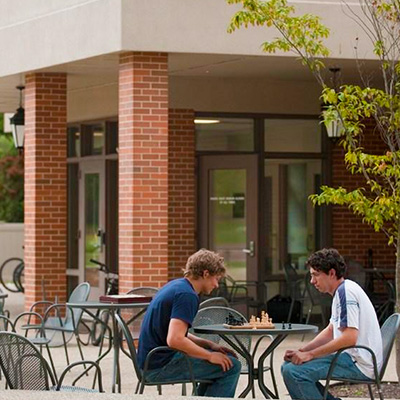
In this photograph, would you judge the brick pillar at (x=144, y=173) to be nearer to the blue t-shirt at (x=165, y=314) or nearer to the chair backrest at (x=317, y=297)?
the chair backrest at (x=317, y=297)

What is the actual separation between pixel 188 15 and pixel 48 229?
3.96 metres

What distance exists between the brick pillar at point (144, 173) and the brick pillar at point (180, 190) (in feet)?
10.8

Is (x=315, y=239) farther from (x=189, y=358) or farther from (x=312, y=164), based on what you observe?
(x=189, y=358)

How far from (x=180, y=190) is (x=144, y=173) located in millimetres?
3692

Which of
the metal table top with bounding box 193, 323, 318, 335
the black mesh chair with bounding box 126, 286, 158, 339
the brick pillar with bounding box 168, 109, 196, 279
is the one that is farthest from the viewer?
the brick pillar with bounding box 168, 109, 196, 279

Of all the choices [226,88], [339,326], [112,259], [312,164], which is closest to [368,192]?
[312,164]

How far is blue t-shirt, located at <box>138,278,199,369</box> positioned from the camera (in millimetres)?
8695

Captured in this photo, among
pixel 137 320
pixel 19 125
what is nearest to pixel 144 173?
pixel 137 320

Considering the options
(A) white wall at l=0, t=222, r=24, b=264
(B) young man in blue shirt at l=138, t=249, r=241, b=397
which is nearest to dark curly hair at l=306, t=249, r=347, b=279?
(B) young man in blue shirt at l=138, t=249, r=241, b=397

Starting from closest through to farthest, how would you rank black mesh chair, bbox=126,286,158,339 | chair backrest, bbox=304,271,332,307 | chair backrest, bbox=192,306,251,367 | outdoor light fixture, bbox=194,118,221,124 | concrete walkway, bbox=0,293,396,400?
chair backrest, bbox=192,306,251,367 < concrete walkway, bbox=0,293,396,400 < black mesh chair, bbox=126,286,158,339 < chair backrest, bbox=304,271,332,307 < outdoor light fixture, bbox=194,118,221,124

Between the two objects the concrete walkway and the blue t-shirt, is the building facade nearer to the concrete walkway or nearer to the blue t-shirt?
the concrete walkway

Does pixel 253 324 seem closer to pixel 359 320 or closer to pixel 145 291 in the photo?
pixel 359 320

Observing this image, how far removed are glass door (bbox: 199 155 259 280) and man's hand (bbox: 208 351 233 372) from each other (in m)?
9.62

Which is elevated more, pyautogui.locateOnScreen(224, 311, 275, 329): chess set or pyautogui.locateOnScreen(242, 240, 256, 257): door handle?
pyautogui.locateOnScreen(242, 240, 256, 257): door handle
